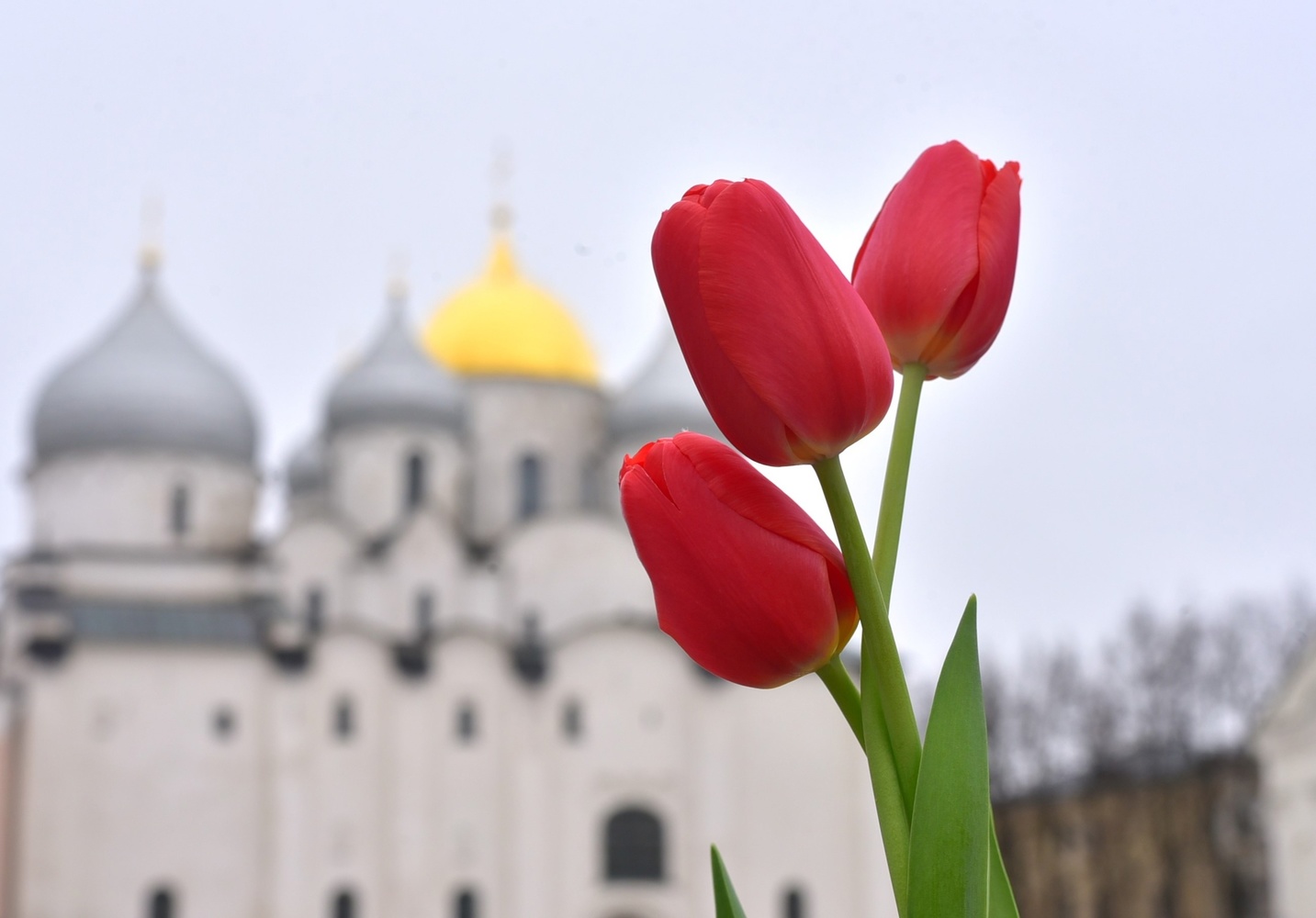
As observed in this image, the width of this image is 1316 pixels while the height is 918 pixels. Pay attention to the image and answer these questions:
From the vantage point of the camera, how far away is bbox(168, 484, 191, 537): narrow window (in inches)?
950

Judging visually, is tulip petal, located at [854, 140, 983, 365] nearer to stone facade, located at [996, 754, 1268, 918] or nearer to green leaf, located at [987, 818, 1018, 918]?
green leaf, located at [987, 818, 1018, 918]

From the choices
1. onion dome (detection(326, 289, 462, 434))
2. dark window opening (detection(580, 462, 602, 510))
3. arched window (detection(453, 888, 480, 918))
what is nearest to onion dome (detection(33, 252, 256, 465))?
onion dome (detection(326, 289, 462, 434))

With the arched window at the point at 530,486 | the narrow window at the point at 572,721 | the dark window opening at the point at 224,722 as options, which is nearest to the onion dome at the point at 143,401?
the dark window opening at the point at 224,722

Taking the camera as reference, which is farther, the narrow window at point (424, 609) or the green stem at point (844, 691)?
the narrow window at point (424, 609)

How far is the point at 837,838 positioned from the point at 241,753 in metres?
8.31

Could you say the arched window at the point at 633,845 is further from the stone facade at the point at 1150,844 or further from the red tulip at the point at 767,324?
the red tulip at the point at 767,324

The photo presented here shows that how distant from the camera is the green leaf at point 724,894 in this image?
1156 millimetres

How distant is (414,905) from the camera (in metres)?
22.6

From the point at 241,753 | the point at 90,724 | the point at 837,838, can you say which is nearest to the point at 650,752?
the point at 837,838

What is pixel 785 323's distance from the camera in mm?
1129

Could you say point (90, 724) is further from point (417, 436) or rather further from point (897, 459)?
point (897, 459)

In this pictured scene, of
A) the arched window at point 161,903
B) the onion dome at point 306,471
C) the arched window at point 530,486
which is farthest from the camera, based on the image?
the onion dome at point 306,471

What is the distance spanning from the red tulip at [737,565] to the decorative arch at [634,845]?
2303 centimetres

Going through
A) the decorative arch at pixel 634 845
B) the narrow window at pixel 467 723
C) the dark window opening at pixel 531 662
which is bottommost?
the decorative arch at pixel 634 845
